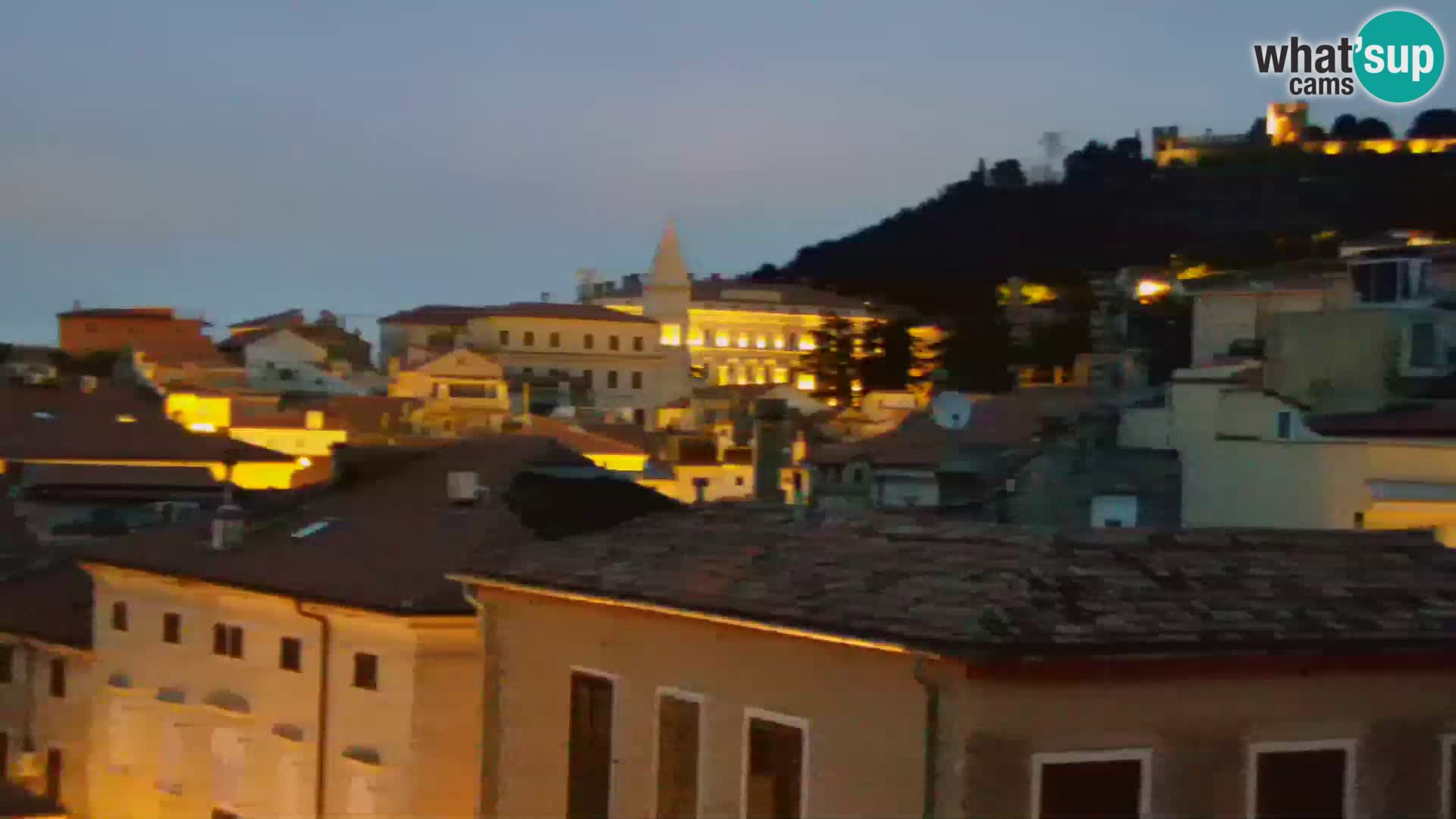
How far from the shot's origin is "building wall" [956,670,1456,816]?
10094mm

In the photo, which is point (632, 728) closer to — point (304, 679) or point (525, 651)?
point (525, 651)

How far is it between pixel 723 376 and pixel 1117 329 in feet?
176

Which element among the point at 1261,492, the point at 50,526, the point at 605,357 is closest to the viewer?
the point at 1261,492

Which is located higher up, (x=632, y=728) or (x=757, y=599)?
(x=757, y=599)

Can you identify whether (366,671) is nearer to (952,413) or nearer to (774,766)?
(774,766)

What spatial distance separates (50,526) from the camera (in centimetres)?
4272

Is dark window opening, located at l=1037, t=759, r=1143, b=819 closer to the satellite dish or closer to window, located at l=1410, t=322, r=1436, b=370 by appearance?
window, located at l=1410, t=322, r=1436, b=370

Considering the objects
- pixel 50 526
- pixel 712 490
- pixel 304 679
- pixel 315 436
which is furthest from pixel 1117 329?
pixel 304 679

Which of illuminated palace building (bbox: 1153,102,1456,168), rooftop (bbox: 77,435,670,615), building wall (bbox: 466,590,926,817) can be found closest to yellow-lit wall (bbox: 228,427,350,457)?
rooftop (bbox: 77,435,670,615)

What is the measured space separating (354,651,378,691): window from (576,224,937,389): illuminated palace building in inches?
4110

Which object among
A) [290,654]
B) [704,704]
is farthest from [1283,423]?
[704,704]

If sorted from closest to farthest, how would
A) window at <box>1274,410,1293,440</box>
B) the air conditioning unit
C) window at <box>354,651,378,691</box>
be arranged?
1. window at <box>354,651,378,691</box>
2. window at <box>1274,410,1293,440</box>
3. the air conditioning unit

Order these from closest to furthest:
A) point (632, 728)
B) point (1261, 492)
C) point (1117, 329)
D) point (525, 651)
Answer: point (632, 728)
point (525, 651)
point (1261, 492)
point (1117, 329)

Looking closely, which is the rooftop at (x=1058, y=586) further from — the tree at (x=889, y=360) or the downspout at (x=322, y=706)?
the tree at (x=889, y=360)
